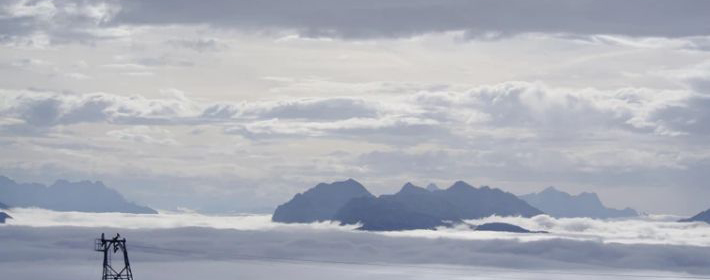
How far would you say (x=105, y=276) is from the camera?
545ft

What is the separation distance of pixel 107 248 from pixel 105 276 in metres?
5.70

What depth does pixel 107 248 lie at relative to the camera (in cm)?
17000
